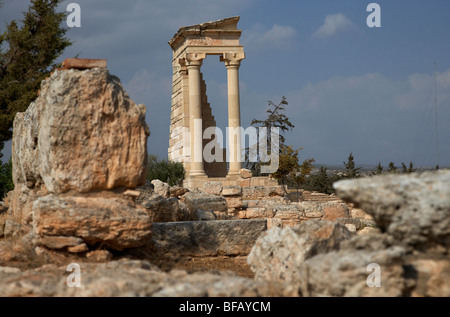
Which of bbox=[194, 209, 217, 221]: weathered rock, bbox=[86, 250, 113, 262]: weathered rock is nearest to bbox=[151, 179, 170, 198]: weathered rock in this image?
bbox=[194, 209, 217, 221]: weathered rock

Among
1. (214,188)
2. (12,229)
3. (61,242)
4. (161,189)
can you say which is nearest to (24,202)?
(12,229)

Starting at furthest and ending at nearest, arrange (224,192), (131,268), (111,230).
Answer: (224,192)
(111,230)
(131,268)

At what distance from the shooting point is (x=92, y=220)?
504 cm

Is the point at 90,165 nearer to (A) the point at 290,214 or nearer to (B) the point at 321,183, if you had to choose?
(A) the point at 290,214

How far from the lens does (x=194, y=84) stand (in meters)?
27.3

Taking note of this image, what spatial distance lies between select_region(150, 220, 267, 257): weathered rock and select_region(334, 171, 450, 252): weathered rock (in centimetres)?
344

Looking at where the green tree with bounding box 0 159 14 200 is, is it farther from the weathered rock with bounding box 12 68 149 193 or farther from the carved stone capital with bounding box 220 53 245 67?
the weathered rock with bounding box 12 68 149 193

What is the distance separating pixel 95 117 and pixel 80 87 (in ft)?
1.06

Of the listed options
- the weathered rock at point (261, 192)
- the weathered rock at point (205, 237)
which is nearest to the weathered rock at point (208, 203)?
the weathered rock at point (205, 237)

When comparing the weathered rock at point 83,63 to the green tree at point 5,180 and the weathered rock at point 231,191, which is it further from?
the green tree at point 5,180

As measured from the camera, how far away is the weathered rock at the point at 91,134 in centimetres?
520
